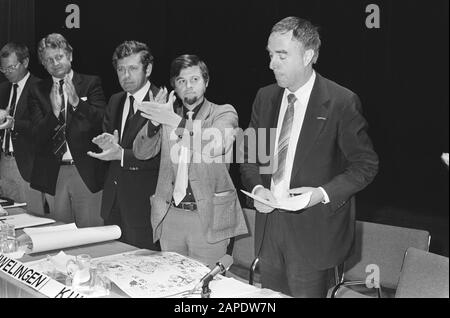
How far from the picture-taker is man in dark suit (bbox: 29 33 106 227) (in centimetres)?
314

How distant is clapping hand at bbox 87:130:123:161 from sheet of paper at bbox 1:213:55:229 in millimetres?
464

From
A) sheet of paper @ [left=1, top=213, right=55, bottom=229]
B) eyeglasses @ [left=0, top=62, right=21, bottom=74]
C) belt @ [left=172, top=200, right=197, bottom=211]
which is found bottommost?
sheet of paper @ [left=1, top=213, right=55, bottom=229]

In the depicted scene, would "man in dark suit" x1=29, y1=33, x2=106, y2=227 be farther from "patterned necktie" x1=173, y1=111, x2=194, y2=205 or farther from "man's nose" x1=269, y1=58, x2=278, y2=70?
"man's nose" x1=269, y1=58, x2=278, y2=70

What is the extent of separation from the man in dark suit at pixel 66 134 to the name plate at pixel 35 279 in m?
1.05

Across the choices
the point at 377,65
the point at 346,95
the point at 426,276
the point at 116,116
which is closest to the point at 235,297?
the point at 426,276

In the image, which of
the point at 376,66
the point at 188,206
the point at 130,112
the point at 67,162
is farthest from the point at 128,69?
the point at 376,66

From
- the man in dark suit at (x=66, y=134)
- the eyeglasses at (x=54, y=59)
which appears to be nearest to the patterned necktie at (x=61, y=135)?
the man in dark suit at (x=66, y=134)

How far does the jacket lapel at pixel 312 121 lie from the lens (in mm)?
2059

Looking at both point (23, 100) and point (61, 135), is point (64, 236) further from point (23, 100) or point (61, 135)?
point (23, 100)

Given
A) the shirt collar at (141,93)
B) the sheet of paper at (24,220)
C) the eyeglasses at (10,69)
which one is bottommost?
the sheet of paper at (24,220)

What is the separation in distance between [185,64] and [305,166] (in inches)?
36.6

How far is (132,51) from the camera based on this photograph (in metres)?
2.93

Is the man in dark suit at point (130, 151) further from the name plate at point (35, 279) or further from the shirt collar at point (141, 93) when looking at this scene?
the name plate at point (35, 279)

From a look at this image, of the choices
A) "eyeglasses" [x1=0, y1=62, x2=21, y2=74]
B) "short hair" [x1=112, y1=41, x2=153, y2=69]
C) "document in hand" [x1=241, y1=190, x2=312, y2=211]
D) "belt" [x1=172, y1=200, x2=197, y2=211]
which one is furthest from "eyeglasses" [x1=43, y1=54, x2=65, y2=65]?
"document in hand" [x1=241, y1=190, x2=312, y2=211]
